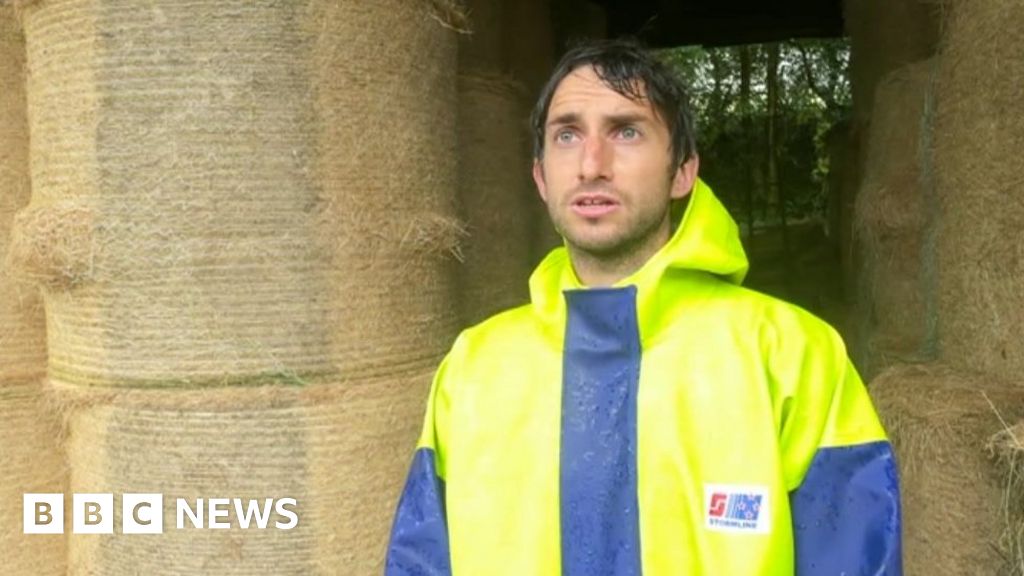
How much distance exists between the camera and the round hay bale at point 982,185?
1761 mm

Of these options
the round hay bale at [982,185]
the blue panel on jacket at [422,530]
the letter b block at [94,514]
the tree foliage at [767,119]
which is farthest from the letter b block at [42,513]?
the tree foliage at [767,119]

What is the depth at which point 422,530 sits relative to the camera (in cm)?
127

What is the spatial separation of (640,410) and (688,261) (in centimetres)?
18

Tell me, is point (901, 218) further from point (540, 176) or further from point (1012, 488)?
point (540, 176)

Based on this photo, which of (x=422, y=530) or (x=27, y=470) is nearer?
(x=422, y=530)

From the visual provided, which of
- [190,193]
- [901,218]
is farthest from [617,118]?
[901,218]

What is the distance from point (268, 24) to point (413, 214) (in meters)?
0.42

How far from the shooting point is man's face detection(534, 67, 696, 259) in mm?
1190

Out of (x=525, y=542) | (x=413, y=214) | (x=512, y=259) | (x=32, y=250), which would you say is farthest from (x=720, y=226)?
(x=512, y=259)

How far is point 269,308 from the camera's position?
1.76 meters

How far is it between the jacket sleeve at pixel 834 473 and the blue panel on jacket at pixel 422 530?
418 mm

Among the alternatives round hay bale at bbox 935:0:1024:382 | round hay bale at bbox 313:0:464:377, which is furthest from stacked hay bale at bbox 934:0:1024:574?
round hay bale at bbox 313:0:464:377

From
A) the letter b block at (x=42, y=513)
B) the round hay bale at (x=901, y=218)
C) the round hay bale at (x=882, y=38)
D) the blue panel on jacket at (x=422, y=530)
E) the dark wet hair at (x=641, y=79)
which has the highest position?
the round hay bale at (x=882, y=38)

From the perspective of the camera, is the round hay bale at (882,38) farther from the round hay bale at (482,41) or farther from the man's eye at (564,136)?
the man's eye at (564,136)
